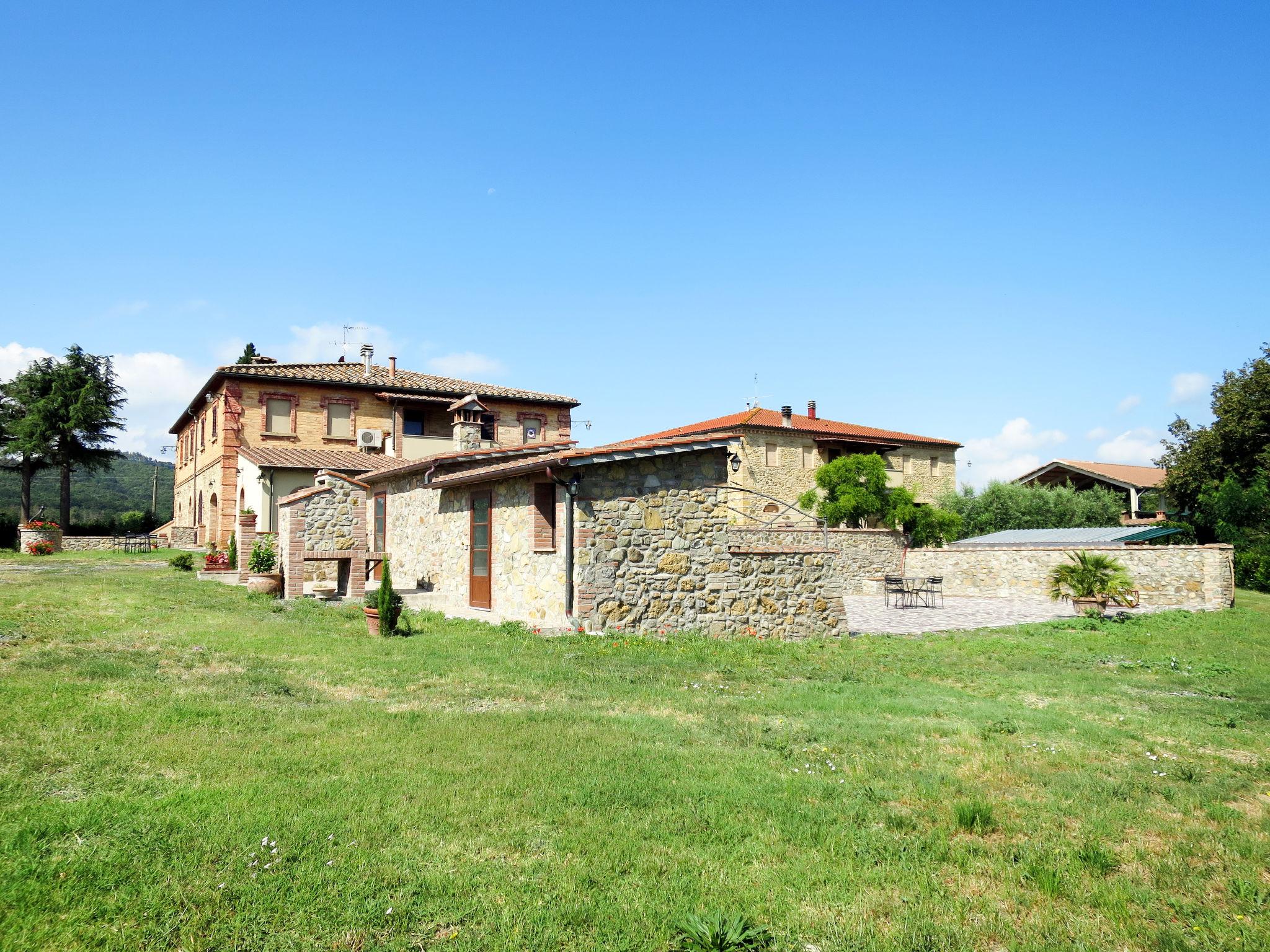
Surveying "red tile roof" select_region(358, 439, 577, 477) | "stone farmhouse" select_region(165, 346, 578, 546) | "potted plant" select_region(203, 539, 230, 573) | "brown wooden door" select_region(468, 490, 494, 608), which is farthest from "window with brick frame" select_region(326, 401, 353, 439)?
"brown wooden door" select_region(468, 490, 494, 608)

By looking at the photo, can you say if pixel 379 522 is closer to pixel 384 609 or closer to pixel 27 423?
pixel 384 609

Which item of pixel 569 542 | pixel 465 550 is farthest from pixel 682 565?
pixel 465 550

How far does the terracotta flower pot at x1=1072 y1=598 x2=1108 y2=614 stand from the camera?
1789 cm

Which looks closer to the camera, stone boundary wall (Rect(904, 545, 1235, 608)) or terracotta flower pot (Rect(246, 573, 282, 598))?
terracotta flower pot (Rect(246, 573, 282, 598))

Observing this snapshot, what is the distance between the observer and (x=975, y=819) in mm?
4445

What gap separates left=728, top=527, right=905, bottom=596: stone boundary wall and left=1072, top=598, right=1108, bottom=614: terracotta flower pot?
10.6m

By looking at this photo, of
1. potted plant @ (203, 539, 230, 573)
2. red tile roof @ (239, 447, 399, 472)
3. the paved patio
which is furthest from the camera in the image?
red tile roof @ (239, 447, 399, 472)

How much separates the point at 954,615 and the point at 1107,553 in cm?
638

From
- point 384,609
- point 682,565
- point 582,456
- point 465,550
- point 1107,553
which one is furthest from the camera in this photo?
point 1107,553

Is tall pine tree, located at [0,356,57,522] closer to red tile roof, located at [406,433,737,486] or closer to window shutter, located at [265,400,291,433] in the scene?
window shutter, located at [265,400,291,433]

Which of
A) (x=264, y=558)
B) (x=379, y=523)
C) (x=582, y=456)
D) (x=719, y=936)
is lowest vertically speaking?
(x=719, y=936)

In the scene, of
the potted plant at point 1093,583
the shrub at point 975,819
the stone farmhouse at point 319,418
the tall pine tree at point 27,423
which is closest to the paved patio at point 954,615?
the potted plant at point 1093,583

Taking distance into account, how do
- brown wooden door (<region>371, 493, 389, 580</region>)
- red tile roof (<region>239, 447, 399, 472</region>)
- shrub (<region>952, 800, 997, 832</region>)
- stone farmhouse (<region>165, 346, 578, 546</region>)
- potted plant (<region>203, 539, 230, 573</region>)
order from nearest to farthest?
shrub (<region>952, 800, 997, 832</region>)
brown wooden door (<region>371, 493, 389, 580</region>)
potted plant (<region>203, 539, 230, 573</region>)
red tile roof (<region>239, 447, 399, 472</region>)
stone farmhouse (<region>165, 346, 578, 546</region>)

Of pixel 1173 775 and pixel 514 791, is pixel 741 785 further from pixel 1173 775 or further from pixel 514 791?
pixel 1173 775
